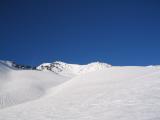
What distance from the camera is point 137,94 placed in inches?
539

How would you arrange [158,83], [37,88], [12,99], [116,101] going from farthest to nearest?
1. [37,88]
2. [12,99]
3. [158,83]
4. [116,101]

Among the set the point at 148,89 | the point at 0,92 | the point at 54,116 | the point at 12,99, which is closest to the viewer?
the point at 54,116

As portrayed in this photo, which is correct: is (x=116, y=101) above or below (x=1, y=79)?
below

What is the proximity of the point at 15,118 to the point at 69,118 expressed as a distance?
2.77 meters

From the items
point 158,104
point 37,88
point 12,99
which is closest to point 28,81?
point 37,88

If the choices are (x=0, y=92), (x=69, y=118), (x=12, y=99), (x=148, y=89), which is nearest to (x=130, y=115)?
(x=69, y=118)

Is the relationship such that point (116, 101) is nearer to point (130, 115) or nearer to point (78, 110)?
point (78, 110)


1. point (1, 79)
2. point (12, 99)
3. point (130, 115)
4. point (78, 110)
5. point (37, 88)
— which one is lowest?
point (130, 115)

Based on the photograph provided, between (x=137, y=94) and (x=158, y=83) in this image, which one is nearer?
(x=137, y=94)

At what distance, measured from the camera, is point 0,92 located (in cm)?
3981

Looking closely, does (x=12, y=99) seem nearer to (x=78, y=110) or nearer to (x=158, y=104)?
(x=78, y=110)

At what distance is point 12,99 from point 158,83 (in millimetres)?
24382

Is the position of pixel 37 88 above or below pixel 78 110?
above

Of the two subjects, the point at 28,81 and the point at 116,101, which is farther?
the point at 28,81
